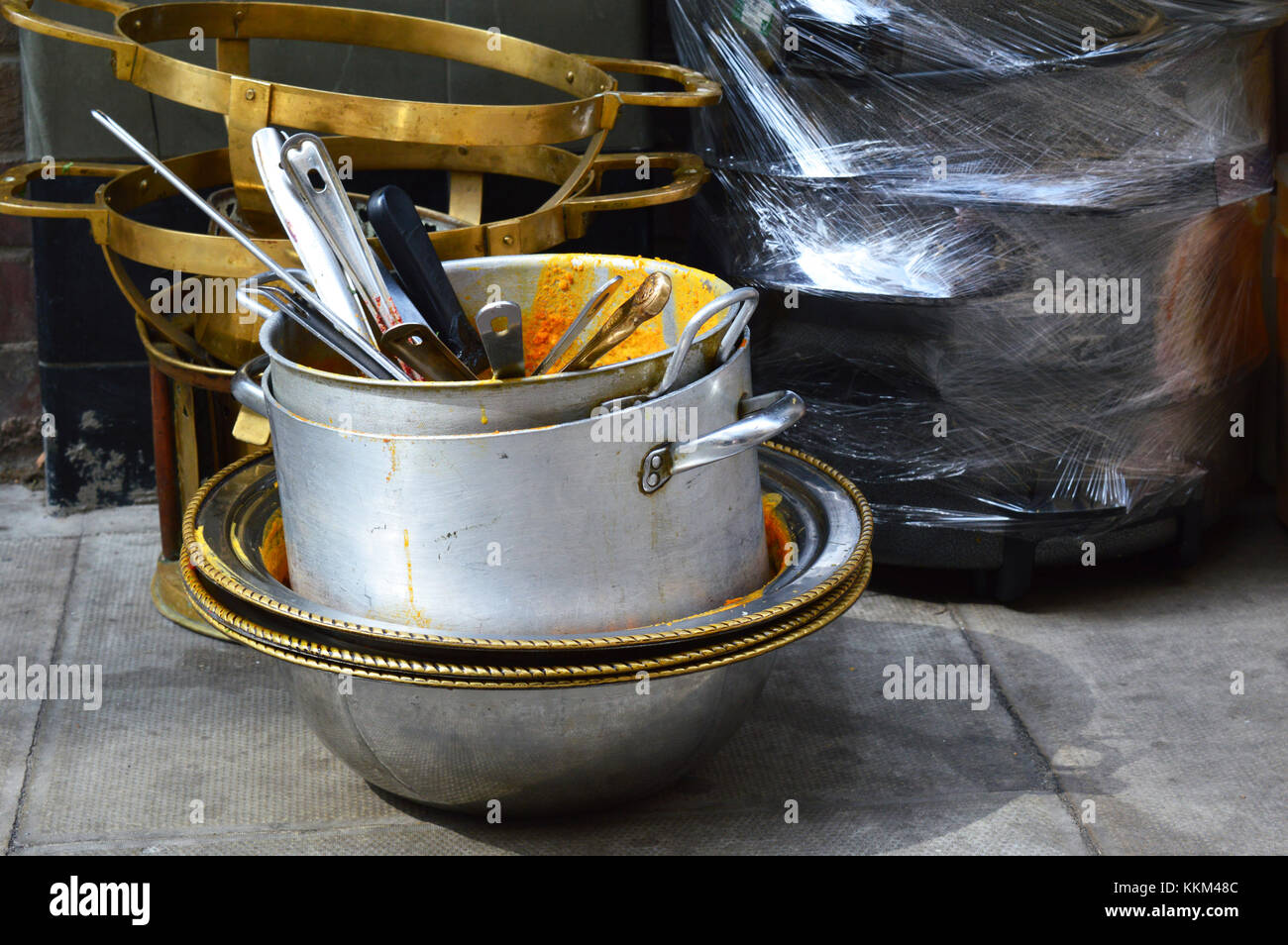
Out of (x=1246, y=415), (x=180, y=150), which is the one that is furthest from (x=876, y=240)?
(x=180, y=150)

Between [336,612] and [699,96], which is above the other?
[699,96]

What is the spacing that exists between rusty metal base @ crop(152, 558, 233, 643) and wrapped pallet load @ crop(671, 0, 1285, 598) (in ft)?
3.26

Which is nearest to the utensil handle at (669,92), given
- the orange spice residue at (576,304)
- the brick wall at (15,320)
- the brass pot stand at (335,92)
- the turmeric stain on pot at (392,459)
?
the brass pot stand at (335,92)

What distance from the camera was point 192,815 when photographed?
1.86 meters

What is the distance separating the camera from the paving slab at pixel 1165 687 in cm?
183

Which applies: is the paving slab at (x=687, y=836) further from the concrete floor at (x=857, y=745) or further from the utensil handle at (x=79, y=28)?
the utensil handle at (x=79, y=28)

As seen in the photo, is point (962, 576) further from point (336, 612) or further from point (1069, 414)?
point (336, 612)

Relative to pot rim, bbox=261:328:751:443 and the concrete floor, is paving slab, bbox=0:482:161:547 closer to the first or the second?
the concrete floor

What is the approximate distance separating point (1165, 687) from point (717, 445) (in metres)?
0.98

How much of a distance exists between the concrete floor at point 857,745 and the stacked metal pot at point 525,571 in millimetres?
173

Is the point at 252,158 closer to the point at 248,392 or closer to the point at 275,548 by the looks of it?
the point at 248,392

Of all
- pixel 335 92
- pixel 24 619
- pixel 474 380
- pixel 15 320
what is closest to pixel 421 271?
pixel 474 380

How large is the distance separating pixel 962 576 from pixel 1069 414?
0.37m

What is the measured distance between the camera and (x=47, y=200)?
2.53 metres
